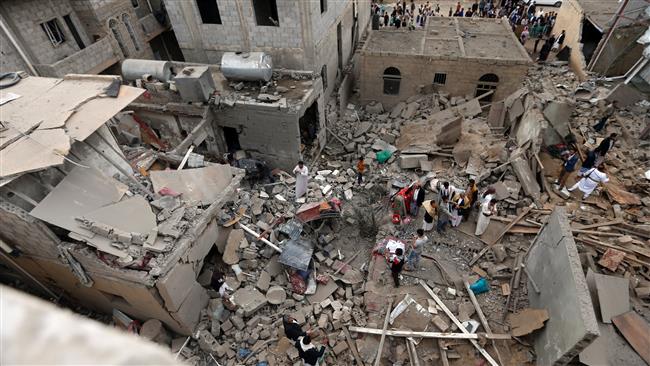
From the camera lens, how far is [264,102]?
13.8 m

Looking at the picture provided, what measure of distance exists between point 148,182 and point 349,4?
16.4 metres

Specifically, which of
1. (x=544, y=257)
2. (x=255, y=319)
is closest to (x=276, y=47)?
(x=255, y=319)

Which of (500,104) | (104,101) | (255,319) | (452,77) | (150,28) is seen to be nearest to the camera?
(104,101)

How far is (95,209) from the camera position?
7.48 metres

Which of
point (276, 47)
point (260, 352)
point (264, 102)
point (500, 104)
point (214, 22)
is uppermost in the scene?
point (214, 22)

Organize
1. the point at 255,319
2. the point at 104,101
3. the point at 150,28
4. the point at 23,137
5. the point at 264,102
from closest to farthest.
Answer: the point at 23,137 < the point at 104,101 < the point at 255,319 < the point at 264,102 < the point at 150,28

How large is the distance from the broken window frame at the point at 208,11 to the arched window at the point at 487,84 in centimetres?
1251

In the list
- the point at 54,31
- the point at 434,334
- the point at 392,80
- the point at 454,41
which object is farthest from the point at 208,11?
the point at 434,334

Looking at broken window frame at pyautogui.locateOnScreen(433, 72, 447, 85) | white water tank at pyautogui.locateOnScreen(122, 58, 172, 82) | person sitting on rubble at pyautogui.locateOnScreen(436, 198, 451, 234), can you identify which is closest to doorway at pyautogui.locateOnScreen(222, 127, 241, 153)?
white water tank at pyautogui.locateOnScreen(122, 58, 172, 82)

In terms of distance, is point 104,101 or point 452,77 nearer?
point 104,101

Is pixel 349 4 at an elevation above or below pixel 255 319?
above

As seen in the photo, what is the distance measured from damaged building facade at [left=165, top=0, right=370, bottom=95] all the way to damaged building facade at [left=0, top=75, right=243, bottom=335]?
8.09 metres

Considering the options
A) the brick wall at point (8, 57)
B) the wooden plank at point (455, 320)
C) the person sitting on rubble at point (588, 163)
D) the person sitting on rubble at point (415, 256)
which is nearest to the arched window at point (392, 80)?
the person sitting on rubble at point (588, 163)

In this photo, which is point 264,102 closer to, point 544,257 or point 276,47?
point 276,47
